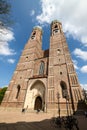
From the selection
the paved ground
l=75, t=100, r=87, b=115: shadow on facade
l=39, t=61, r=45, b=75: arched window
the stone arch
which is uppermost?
l=39, t=61, r=45, b=75: arched window

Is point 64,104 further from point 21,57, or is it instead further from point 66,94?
point 21,57

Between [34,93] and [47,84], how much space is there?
11.9ft

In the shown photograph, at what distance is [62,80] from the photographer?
18.8 m

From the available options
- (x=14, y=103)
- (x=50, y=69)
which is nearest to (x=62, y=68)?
(x=50, y=69)

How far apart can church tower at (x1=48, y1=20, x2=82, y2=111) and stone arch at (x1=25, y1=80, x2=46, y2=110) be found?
2.36 m

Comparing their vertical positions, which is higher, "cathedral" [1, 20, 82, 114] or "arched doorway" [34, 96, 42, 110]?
"cathedral" [1, 20, 82, 114]

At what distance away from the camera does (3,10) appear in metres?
5.25

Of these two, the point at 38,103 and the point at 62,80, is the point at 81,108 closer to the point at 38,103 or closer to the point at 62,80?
the point at 62,80

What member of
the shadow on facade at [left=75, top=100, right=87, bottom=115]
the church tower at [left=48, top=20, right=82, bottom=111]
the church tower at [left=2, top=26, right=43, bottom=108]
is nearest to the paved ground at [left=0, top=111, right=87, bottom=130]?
the shadow on facade at [left=75, top=100, right=87, bottom=115]

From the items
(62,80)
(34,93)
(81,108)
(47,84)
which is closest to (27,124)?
(81,108)

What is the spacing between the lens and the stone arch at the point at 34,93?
1927cm

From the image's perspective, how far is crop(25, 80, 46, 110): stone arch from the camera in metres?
19.3

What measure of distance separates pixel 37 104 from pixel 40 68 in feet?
27.4

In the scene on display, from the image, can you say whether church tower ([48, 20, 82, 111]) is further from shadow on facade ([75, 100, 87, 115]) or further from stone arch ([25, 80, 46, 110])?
stone arch ([25, 80, 46, 110])
